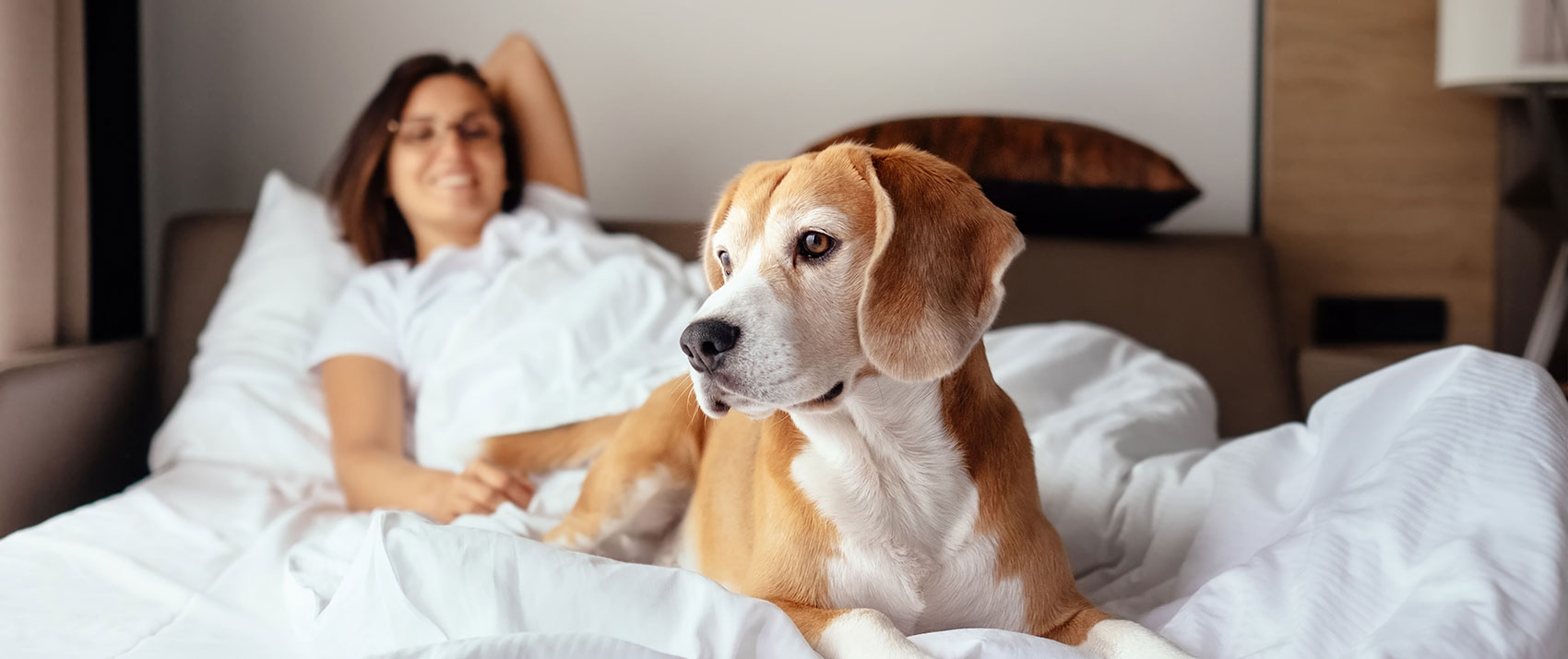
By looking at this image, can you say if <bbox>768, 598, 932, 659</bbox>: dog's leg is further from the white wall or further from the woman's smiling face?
the white wall

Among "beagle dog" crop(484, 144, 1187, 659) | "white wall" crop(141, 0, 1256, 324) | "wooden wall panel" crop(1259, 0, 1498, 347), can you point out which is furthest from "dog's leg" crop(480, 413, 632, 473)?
"wooden wall panel" crop(1259, 0, 1498, 347)

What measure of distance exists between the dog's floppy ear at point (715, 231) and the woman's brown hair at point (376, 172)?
4.25ft

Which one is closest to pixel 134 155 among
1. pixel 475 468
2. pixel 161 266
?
pixel 161 266

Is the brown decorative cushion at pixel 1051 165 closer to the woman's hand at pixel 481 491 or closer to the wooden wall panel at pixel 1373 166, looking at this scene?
the wooden wall panel at pixel 1373 166

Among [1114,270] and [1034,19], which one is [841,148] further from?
[1034,19]

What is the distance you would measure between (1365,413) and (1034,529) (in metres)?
0.52

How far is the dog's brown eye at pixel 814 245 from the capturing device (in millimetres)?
969

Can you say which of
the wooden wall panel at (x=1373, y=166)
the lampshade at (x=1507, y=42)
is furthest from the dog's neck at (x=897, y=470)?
the wooden wall panel at (x=1373, y=166)

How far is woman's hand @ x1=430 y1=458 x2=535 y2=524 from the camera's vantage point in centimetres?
153

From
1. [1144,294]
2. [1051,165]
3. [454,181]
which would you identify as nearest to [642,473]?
[454,181]

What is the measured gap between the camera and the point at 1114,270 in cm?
233

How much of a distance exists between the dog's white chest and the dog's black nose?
0.47 feet

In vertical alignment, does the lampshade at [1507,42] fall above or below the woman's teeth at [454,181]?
above

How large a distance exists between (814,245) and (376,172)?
1.55 meters
